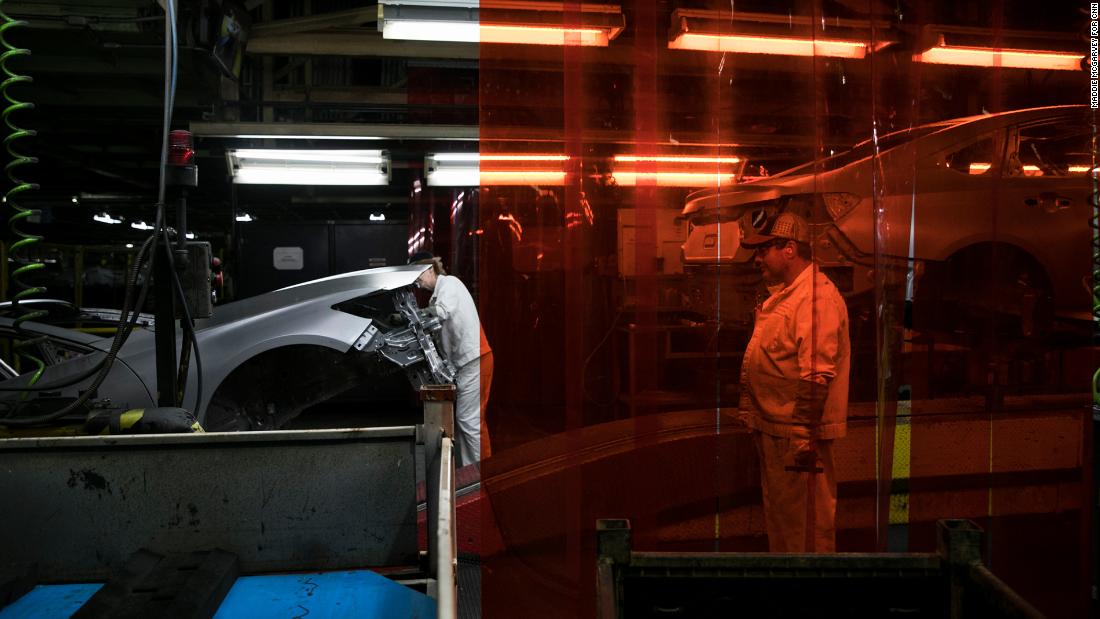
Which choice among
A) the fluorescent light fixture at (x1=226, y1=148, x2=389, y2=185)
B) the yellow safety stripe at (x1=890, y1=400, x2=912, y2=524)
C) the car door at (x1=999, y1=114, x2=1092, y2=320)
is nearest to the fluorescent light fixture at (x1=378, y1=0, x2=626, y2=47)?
the car door at (x1=999, y1=114, x2=1092, y2=320)

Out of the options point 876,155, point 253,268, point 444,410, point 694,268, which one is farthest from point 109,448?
point 253,268

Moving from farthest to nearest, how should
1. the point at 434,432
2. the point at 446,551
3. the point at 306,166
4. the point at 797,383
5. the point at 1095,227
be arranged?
the point at 306,166 < the point at 1095,227 < the point at 797,383 < the point at 434,432 < the point at 446,551

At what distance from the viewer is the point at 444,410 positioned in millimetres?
2113

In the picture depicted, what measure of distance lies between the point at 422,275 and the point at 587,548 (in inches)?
121

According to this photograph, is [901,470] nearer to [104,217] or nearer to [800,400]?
[800,400]

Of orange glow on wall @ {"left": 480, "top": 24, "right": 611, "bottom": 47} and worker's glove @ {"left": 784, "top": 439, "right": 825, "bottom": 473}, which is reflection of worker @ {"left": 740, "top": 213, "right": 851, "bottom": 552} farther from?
orange glow on wall @ {"left": 480, "top": 24, "right": 611, "bottom": 47}

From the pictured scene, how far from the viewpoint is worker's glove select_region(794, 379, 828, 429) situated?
3.01 metres

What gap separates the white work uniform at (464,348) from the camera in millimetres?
5414

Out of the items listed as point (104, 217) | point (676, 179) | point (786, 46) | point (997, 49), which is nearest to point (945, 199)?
point (997, 49)

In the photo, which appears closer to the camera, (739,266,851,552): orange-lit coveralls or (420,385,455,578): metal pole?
(420,385,455,578): metal pole

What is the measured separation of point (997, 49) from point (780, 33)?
0.98 meters

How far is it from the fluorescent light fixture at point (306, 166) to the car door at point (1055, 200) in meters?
5.29

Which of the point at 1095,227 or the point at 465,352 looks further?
the point at 465,352

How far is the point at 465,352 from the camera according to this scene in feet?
18.0
